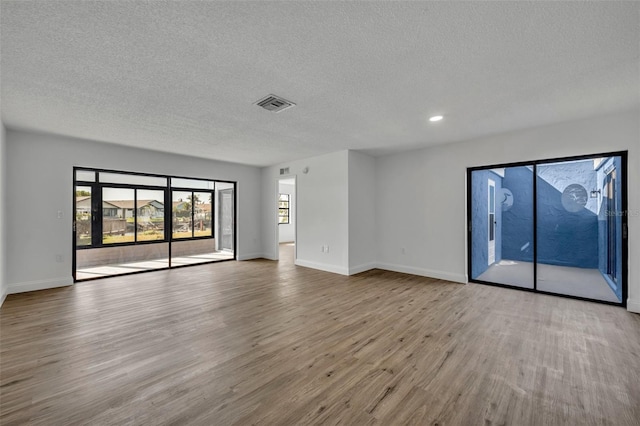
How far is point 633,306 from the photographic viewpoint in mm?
3354

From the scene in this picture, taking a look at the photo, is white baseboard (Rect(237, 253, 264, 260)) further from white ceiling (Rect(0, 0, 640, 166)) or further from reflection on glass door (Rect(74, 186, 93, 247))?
white ceiling (Rect(0, 0, 640, 166))

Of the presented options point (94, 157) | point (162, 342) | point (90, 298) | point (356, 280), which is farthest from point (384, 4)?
point (94, 157)

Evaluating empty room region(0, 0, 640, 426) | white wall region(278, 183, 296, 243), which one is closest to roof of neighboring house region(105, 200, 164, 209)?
empty room region(0, 0, 640, 426)

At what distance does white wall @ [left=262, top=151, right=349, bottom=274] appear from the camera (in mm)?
5449

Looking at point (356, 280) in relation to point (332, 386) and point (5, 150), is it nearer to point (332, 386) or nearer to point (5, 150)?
point (332, 386)

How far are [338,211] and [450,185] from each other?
85.1 inches

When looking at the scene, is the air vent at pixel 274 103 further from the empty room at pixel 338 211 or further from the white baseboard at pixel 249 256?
the white baseboard at pixel 249 256

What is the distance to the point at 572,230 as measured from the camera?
3.90m

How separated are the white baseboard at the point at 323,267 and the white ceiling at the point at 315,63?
2.86 metres

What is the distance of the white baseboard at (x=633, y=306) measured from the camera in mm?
3324

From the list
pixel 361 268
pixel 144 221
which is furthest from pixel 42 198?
pixel 361 268

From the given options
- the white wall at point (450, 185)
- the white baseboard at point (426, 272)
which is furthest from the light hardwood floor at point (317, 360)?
the white wall at point (450, 185)

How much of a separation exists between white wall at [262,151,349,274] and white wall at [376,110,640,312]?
3.37 ft

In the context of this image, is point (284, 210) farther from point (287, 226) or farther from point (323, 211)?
point (323, 211)
